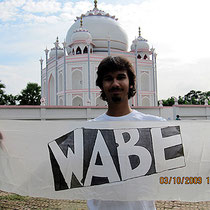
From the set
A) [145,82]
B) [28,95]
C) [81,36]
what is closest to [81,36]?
[81,36]

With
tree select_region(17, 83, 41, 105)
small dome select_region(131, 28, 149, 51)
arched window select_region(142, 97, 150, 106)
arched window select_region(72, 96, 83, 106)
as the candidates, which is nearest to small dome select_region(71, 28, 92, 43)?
arched window select_region(72, 96, 83, 106)

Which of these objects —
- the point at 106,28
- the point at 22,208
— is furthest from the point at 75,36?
the point at 22,208

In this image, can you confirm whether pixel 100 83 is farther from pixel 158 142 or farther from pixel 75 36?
pixel 75 36

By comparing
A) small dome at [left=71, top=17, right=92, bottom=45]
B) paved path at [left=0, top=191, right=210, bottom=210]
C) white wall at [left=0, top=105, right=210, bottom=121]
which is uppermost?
small dome at [left=71, top=17, right=92, bottom=45]

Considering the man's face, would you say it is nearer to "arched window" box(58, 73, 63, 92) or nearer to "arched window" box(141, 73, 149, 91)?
"arched window" box(58, 73, 63, 92)

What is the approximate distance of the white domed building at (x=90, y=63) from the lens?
2153cm

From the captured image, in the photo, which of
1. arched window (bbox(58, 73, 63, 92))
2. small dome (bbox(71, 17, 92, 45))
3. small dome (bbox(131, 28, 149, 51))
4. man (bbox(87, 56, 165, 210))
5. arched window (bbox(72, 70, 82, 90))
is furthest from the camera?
small dome (bbox(131, 28, 149, 51))

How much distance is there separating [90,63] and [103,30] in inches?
221

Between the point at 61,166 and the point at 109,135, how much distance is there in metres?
0.44

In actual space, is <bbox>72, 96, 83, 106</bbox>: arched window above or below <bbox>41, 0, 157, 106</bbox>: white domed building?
below

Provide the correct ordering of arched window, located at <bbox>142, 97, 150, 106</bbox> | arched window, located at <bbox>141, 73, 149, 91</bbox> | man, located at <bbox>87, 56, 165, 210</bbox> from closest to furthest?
1. man, located at <bbox>87, 56, 165, 210</bbox>
2. arched window, located at <bbox>142, 97, 150, 106</bbox>
3. arched window, located at <bbox>141, 73, 149, 91</bbox>
